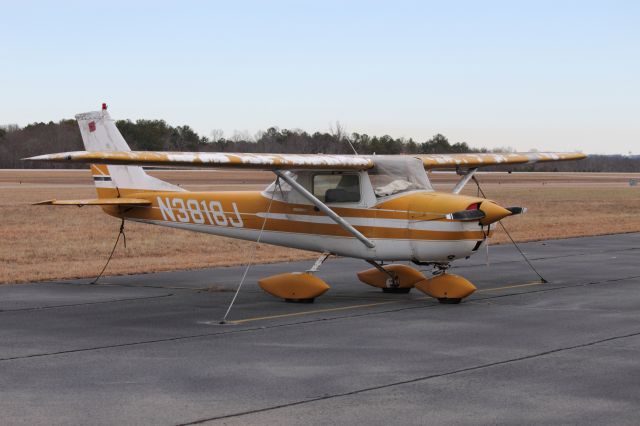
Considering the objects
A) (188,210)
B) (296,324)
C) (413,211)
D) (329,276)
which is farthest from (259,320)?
(329,276)

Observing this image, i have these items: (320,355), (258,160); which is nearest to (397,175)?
(258,160)

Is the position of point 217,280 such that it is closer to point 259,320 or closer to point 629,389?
point 259,320

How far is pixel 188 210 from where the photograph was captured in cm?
1712

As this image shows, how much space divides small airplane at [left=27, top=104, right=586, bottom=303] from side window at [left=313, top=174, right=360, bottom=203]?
16mm

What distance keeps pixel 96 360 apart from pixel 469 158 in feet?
30.7

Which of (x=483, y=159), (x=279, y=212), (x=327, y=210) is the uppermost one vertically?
(x=483, y=159)

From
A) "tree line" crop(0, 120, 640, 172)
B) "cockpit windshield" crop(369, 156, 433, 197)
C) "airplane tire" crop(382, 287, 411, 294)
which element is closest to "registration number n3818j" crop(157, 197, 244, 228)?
"cockpit windshield" crop(369, 156, 433, 197)

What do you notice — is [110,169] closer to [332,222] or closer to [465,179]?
[332,222]

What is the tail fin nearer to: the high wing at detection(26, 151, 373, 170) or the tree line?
the high wing at detection(26, 151, 373, 170)

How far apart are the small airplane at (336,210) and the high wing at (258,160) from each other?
0.06 ft

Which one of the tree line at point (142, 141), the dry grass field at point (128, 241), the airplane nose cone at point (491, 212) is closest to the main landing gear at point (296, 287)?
the airplane nose cone at point (491, 212)

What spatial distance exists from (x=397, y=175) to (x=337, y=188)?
1.00 m

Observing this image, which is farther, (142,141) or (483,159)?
(142,141)

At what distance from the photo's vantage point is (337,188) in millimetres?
15617
